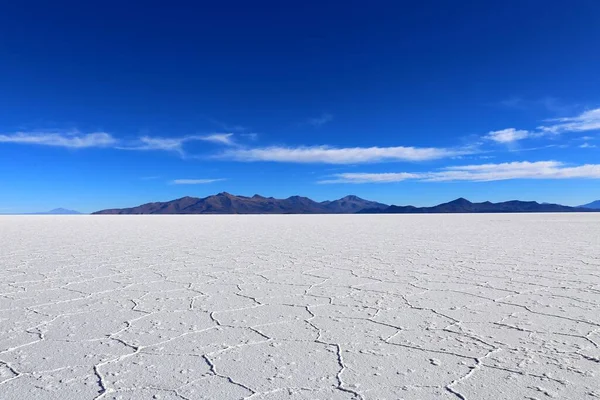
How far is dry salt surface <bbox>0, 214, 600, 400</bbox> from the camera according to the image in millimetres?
1688

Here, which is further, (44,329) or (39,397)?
(44,329)

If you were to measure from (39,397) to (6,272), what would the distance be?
11.7 feet

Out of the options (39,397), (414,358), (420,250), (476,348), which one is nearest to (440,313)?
(476,348)

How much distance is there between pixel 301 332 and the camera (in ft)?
7.81

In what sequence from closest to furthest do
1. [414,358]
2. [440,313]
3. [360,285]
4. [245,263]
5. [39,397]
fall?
[39,397] → [414,358] → [440,313] → [360,285] → [245,263]

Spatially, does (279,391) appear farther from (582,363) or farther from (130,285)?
(130,285)

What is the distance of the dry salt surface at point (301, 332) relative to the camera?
5.54 feet

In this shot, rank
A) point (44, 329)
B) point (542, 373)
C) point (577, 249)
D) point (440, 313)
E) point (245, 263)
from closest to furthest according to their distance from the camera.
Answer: point (542, 373) < point (44, 329) < point (440, 313) < point (245, 263) < point (577, 249)

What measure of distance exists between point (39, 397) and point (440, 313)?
7.53 ft

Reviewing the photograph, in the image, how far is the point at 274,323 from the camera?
256 cm

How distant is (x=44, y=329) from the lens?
2418 mm

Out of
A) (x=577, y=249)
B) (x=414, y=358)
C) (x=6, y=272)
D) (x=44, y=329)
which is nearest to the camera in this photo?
(x=414, y=358)

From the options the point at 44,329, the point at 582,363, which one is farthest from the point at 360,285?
the point at 44,329

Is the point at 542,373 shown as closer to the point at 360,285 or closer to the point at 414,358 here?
the point at 414,358
